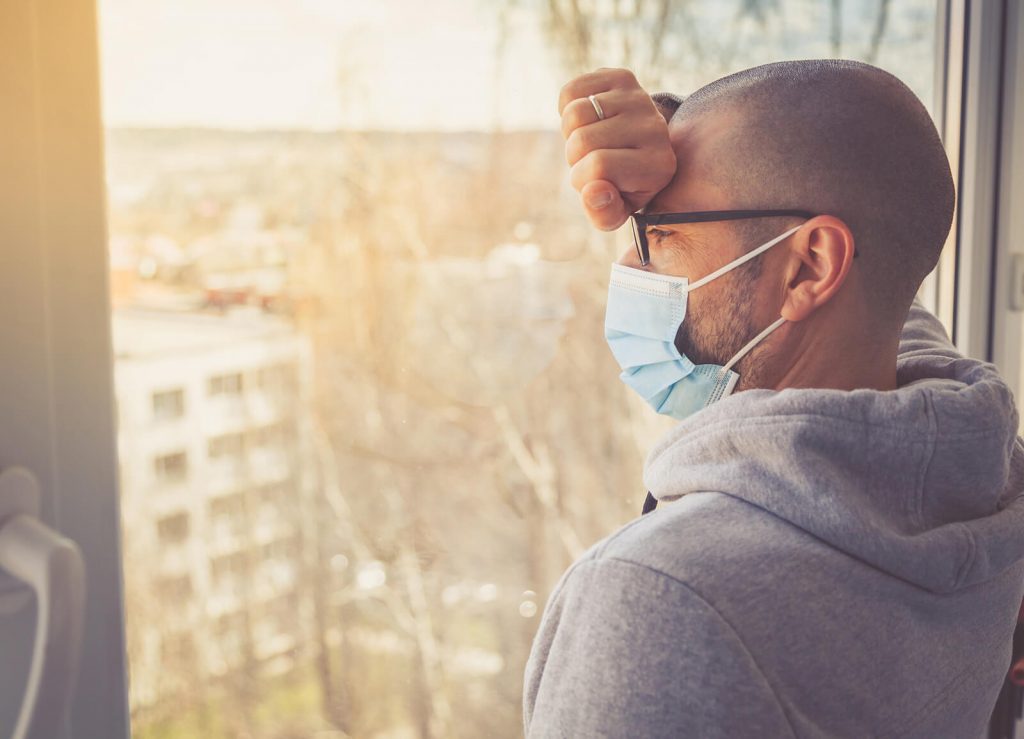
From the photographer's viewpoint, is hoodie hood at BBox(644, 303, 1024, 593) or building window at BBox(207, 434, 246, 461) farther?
building window at BBox(207, 434, 246, 461)

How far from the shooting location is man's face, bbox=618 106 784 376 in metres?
1.00

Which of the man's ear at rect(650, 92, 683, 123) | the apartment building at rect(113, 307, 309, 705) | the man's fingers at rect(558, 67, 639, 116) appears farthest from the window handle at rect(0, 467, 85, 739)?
the man's ear at rect(650, 92, 683, 123)

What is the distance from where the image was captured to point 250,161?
153 cm

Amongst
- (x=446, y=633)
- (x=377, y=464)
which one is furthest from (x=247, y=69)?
(x=446, y=633)

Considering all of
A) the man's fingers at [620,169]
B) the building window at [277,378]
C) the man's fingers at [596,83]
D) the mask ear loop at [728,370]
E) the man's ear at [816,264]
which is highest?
the man's fingers at [596,83]

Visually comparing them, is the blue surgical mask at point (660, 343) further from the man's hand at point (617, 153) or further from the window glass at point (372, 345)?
the window glass at point (372, 345)

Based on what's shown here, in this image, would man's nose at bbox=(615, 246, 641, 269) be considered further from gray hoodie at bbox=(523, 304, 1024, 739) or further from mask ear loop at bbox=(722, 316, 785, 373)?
gray hoodie at bbox=(523, 304, 1024, 739)

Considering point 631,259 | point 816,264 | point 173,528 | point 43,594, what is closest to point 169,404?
point 173,528

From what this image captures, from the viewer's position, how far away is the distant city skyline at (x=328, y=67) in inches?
55.7

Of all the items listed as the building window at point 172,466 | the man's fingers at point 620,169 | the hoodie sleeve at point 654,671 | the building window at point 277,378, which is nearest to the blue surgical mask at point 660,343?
the man's fingers at point 620,169

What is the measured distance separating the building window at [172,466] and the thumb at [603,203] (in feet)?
2.74

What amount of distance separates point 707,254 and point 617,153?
15 centimetres

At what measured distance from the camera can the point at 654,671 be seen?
70 centimetres

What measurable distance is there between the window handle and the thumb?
2.13ft
